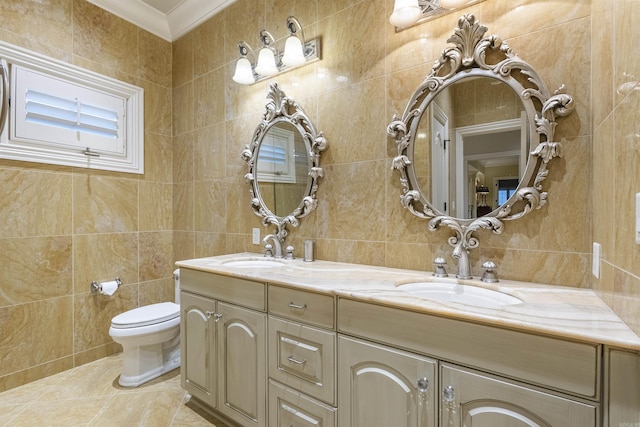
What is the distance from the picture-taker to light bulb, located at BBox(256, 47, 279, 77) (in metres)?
2.07

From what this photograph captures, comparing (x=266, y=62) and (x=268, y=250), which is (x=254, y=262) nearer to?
(x=268, y=250)

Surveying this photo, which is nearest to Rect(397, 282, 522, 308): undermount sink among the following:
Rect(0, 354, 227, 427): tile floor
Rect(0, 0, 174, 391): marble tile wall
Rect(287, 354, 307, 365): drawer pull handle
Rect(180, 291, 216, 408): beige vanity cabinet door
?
Rect(287, 354, 307, 365): drawer pull handle

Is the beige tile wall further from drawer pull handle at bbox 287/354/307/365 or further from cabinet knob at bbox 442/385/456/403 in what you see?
drawer pull handle at bbox 287/354/307/365

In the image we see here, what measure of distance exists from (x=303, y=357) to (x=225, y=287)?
0.58m

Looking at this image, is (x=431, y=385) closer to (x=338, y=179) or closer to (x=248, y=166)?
(x=338, y=179)

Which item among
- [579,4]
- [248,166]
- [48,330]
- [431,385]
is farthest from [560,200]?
[48,330]

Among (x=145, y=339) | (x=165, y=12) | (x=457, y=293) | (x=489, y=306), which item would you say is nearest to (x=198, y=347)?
(x=145, y=339)

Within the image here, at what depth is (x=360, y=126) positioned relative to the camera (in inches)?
69.9

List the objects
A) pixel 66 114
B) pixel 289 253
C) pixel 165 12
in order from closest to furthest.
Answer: pixel 289 253 < pixel 66 114 < pixel 165 12

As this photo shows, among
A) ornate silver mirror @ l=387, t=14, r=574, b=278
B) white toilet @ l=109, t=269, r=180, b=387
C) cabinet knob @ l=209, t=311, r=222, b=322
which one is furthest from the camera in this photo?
white toilet @ l=109, t=269, r=180, b=387

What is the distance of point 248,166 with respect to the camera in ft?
7.64

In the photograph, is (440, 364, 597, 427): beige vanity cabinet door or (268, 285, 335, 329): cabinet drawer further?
(268, 285, 335, 329): cabinet drawer

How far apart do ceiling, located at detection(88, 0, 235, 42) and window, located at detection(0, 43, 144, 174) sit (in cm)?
57

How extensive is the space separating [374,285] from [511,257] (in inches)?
24.3
